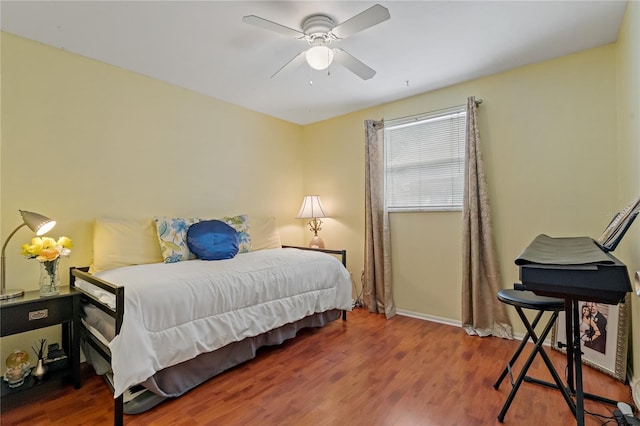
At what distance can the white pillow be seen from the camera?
11.3 feet

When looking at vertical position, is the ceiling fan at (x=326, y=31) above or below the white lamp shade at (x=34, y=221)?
above

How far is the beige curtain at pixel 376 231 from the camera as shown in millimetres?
3346

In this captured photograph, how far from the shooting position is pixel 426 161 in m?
3.23

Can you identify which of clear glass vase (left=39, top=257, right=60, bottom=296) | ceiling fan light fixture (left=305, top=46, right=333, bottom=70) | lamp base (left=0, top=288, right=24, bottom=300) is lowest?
lamp base (left=0, top=288, right=24, bottom=300)

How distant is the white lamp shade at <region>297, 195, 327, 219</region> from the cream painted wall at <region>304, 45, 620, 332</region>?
932 mm

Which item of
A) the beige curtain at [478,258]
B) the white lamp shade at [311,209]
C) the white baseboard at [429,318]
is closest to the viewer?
the beige curtain at [478,258]

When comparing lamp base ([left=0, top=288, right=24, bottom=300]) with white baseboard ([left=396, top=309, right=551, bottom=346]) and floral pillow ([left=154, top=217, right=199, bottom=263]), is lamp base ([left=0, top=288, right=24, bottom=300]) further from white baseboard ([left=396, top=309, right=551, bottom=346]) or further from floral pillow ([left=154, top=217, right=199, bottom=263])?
white baseboard ([left=396, top=309, right=551, bottom=346])

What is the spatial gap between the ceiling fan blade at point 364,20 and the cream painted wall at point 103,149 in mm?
1818

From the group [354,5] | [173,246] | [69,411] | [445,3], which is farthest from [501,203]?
[69,411]

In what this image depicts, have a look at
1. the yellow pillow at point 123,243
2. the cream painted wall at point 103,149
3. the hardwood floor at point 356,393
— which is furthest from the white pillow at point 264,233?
the hardwood floor at point 356,393

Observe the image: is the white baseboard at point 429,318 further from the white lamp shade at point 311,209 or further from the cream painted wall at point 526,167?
the white lamp shade at point 311,209

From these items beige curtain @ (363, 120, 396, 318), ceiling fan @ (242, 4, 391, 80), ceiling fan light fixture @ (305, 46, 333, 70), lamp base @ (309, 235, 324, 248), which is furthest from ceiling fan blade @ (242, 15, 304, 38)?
lamp base @ (309, 235, 324, 248)

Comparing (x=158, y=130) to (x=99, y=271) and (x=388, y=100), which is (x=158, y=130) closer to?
(x=99, y=271)

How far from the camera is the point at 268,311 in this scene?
7.77 feet
